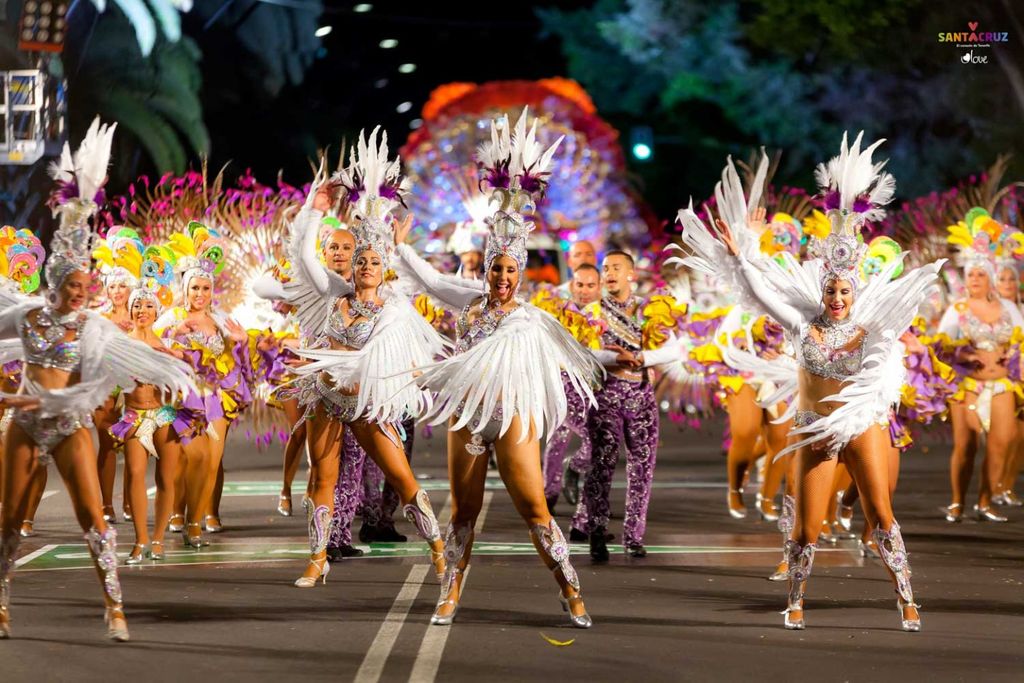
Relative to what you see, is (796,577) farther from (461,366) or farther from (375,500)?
(375,500)

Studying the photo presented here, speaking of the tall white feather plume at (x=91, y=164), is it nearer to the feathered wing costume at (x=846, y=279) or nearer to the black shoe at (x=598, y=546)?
the feathered wing costume at (x=846, y=279)

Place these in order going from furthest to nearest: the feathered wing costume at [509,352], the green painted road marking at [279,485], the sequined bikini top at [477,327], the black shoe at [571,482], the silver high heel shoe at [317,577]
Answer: the green painted road marking at [279,485] < the black shoe at [571,482] < the silver high heel shoe at [317,577] < the sequined bikini top at [477,327] < the feathered wing costume at [509,352]

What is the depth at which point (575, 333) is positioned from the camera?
445 inches

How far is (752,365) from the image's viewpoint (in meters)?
10.0

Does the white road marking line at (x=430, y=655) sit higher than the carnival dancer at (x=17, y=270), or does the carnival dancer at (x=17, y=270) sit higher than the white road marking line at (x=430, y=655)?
the carnival dancer at (x=17, y=270)

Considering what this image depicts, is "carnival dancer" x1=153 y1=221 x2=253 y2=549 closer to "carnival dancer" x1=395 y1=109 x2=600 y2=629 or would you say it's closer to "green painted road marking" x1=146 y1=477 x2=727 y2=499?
"green painted road marking" x1=146 y1=477 x2=727 y2=499

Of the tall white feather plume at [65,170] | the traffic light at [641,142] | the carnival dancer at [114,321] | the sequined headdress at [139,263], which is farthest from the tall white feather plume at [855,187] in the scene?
the traffic light at [641,142]

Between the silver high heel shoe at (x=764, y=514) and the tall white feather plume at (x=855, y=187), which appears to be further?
the silver high heel shoe at (x=764, y=514)

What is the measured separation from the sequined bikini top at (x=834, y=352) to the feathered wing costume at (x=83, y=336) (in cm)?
317

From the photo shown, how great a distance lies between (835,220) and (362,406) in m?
2.74

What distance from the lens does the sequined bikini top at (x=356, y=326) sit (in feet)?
32.5

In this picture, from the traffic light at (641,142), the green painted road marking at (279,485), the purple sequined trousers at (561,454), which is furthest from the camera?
the traffic light at (641,142)

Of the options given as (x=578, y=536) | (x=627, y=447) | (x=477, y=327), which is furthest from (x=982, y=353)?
(x=477, y=327)

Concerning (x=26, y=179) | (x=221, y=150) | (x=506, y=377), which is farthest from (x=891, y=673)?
(x=221, y=150)
